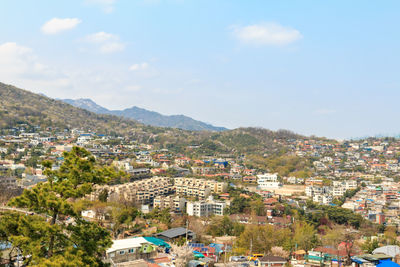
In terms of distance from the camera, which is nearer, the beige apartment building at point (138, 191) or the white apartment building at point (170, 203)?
the beige apartment building at point (138, 191)

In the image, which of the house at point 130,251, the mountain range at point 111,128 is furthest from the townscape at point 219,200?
the mountain range at point 111,128

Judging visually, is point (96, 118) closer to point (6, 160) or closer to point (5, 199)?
point (6, 160)

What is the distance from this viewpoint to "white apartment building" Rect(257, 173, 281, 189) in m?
43.1

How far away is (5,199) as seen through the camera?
2395 cm

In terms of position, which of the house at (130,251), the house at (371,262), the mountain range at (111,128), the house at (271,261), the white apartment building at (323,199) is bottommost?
the white apartment building at (323,199)

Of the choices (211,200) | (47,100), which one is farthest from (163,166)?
(47,100)

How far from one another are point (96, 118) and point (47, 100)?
12020mm

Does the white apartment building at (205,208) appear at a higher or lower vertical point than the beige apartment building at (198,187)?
lower

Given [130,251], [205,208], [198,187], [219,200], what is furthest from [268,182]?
[130,251]

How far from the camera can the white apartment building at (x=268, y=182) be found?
141 ft

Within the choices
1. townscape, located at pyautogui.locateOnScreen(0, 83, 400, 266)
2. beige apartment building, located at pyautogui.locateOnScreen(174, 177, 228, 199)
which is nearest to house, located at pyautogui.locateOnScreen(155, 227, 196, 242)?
townscape, located at pyautogui.locateOnScreen(0, 83, 400, 266)

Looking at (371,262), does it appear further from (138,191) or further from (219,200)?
(138,191)

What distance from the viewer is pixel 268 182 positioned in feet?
143

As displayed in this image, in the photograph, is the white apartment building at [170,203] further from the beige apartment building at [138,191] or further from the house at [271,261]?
the house at [271,261]
